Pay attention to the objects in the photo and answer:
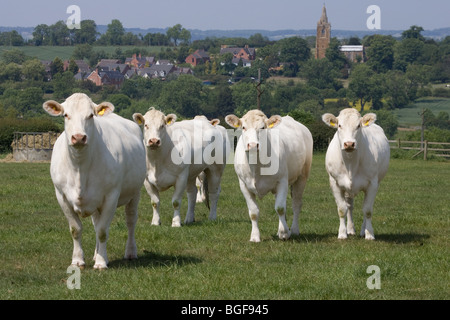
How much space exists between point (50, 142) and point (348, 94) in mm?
145108

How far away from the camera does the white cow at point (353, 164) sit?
12.9 metres

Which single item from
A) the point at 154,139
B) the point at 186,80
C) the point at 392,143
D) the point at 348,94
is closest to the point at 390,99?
the point at 348,94

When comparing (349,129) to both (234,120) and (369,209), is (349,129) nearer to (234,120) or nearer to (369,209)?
(369,209)

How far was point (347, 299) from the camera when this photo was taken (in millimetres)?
8875

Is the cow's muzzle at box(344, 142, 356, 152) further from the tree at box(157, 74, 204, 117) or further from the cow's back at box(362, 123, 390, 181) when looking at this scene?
the tree at box(157, 74, 204, 117)

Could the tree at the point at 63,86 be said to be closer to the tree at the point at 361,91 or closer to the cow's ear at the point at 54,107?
the tree at the point at 361,91

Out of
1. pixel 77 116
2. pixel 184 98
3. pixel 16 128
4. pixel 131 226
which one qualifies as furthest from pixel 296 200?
pixel 184 98

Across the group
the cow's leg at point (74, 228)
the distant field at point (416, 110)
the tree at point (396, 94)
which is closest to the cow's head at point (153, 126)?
the cow's leg at point (74, 228)

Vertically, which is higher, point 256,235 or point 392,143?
point 256,235

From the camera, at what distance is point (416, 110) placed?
17775 centimetres

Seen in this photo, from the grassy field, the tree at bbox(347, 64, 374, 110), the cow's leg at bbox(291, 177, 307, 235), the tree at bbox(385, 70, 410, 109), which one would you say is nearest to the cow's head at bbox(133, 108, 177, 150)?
the grassy field

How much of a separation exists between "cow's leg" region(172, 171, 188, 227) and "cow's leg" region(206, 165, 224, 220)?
135cm
